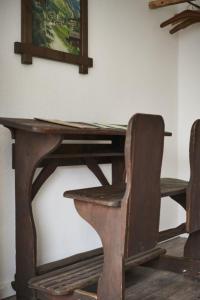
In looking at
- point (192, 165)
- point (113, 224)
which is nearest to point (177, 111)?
point (192, 165)

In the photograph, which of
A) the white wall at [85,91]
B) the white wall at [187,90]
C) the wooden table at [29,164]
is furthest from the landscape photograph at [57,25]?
the white wall at [187,90]

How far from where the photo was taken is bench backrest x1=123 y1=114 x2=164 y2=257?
1.86m

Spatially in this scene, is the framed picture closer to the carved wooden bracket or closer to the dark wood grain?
the dark wood grain

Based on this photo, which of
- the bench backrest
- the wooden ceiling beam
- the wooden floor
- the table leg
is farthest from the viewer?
the wooden ceiling beam

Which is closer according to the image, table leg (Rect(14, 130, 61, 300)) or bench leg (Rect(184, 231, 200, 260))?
table leg (Rect(14, 130, 61, 300))

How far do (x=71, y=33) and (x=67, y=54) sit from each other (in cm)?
17

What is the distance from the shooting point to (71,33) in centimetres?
291

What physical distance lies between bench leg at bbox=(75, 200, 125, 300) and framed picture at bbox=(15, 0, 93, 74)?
118 cm

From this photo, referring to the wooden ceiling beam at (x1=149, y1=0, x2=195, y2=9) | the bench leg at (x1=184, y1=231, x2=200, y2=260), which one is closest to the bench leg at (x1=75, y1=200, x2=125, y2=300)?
the bench leg at (x1=184, y1=231, x2=200, y2=260)

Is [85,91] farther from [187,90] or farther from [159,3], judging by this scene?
[187,90]

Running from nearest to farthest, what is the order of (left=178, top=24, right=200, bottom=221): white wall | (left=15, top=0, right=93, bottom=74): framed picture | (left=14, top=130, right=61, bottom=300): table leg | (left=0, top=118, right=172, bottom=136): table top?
(left=0, top=118, right=172, bottom=136): table top, (left=14, top=130, right=61, bottom=300): table leg, (left=15, top=0, right=93, bottom=74): framed picture, (left=178, top=24, right=200, bottom=221): white wall

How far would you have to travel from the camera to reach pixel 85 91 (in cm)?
305

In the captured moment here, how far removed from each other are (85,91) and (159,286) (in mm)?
1483

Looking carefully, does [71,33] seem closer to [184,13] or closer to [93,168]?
[93,168]
